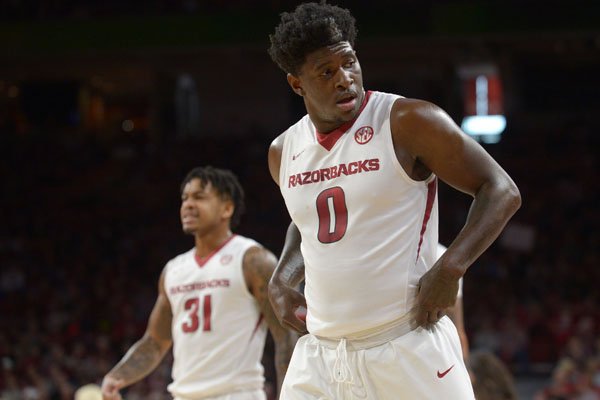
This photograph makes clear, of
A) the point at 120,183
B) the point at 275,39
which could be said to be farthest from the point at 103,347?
the point at 275,39

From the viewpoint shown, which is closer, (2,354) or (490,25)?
(2,354)

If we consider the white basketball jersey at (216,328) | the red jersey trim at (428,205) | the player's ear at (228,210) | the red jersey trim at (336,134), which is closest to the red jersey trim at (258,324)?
the white basketball jersey at (216,328)

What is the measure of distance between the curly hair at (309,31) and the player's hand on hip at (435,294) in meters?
0.87

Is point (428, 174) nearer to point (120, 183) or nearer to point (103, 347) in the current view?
point (103, 347)

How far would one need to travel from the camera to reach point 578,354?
11.9m

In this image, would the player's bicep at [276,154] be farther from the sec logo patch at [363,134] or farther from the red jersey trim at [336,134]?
the sec logo patch at [363,134]

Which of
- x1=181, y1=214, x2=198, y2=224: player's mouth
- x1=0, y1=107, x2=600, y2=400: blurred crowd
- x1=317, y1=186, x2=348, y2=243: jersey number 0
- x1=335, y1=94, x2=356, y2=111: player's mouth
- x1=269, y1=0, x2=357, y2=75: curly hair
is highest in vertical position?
x1=269, y1=0, x2=357, y2=75: curly hair

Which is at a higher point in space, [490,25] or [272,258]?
[490,25]

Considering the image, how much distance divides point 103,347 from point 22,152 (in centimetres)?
1003

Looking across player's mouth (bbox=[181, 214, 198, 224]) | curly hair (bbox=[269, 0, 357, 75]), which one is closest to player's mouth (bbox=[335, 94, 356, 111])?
curly hair (bbox=[269, 0, 357, 75])

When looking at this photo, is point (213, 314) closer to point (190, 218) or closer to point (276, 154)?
point (190, 218)

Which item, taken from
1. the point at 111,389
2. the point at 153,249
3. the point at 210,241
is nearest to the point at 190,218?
the point at 210,241

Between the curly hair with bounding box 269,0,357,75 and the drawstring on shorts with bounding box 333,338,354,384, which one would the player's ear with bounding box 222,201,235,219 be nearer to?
the curly hair with bounding box 269,0,357,75

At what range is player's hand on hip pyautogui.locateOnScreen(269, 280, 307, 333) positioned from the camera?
380cm
